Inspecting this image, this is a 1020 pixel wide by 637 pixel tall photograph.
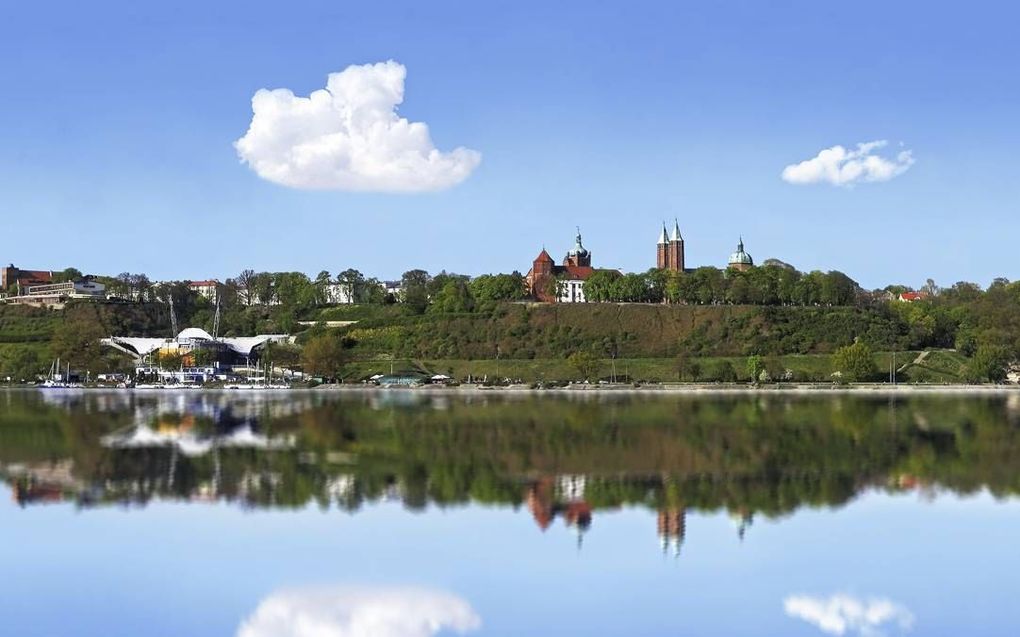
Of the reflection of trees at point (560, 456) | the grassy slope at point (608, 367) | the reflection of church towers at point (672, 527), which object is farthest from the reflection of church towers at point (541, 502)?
the grassy slope at point (608, 367)

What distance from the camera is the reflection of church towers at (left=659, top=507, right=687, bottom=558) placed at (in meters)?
21.6

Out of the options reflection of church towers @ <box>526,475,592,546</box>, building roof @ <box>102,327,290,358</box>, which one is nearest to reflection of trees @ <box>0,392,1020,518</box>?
reflection of church towers @ <box>526,475,592,546</box>

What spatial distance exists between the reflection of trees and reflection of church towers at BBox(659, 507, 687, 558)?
0.59 m

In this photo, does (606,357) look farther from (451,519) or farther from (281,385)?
(451,519)

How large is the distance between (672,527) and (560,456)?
38.4 ft

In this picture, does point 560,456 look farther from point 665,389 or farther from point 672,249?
point 672,249

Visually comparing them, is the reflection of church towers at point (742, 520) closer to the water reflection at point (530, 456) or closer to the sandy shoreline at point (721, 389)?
the water reflection at point (530, 456)

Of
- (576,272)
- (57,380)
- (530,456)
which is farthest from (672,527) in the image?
(576,272)

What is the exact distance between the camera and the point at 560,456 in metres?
34.8

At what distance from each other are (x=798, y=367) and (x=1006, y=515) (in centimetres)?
6515

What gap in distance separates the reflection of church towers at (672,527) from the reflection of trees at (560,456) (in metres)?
0.59

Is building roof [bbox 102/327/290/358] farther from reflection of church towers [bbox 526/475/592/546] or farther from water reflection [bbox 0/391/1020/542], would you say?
reflection of church towers [bbox 526/475/592/546]

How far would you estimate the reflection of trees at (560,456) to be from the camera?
2781cm

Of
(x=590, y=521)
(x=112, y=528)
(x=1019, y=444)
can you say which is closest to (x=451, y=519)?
(x=590, y=521)
